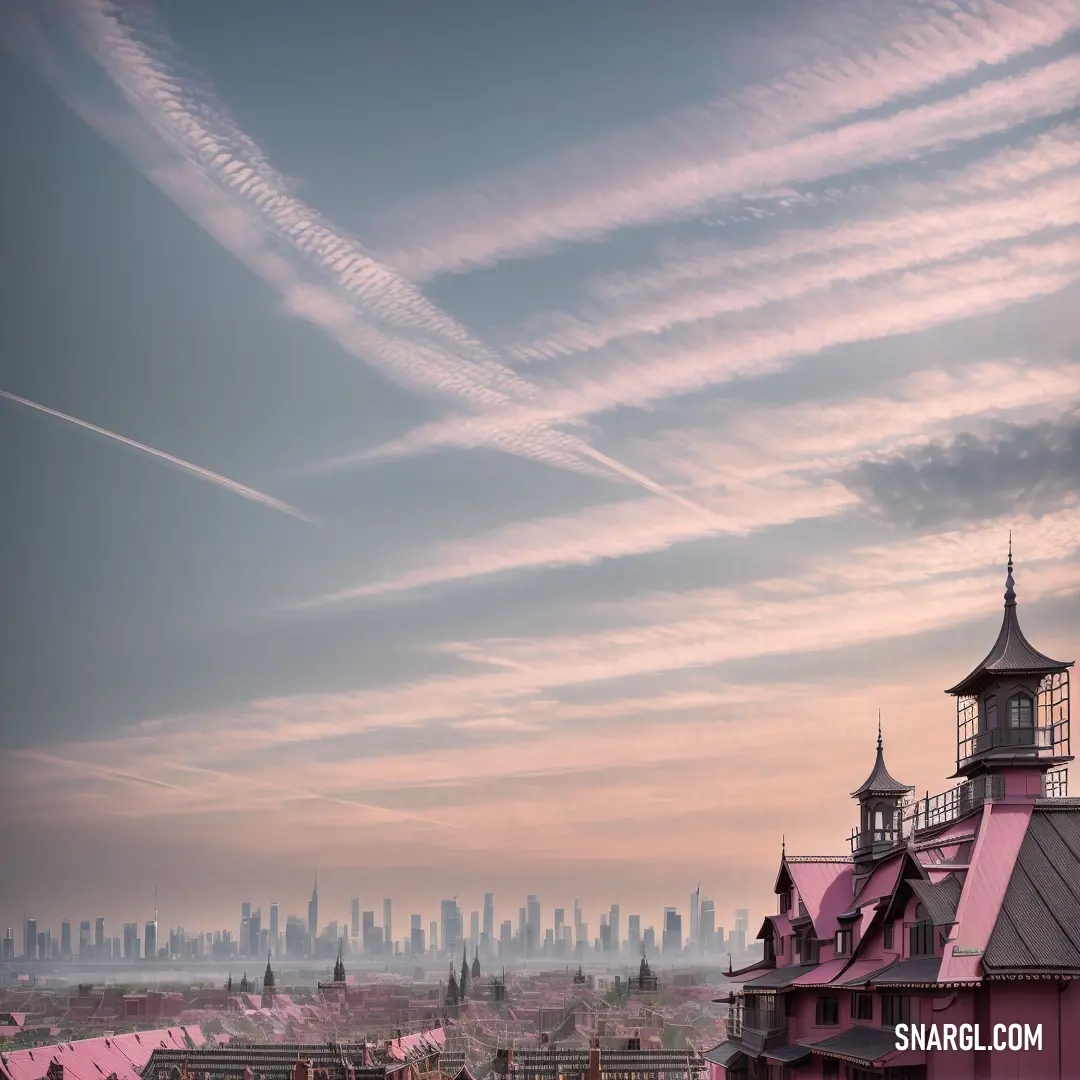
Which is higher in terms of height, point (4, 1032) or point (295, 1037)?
point (4, 1032)

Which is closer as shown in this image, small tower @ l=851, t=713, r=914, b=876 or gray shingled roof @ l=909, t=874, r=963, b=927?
gray shingled roof @ l=909, t=874, r=963, b=927

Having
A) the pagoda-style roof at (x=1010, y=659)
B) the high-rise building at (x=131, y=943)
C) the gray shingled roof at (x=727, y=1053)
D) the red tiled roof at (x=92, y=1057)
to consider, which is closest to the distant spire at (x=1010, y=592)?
the pagoda-style roof at (x=1010, y=659)

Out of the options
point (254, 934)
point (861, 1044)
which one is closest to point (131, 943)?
point (254, 934)

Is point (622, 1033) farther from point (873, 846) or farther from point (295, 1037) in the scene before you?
point (873, 846)

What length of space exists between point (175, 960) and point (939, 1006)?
14413 centimetres

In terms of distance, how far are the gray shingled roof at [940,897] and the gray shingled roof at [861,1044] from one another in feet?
12.3

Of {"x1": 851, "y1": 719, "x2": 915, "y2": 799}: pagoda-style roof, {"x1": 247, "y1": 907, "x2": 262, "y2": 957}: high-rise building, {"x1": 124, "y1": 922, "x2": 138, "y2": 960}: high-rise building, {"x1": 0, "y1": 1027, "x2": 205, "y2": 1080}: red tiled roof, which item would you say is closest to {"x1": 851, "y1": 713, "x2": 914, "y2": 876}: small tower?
{"x1": 851, "y1": 719, "x2": 915, "y2": 799}: pagoda-style roof

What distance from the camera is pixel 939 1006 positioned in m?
29.8

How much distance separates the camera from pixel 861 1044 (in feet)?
110

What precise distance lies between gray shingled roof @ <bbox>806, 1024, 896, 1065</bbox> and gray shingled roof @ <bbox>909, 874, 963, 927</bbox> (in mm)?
3736

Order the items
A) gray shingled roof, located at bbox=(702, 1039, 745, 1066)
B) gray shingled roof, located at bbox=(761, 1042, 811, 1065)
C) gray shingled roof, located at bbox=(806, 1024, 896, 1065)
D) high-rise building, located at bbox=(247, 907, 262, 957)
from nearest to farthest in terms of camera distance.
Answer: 1. gray shingled roof, located at bbox=(806, 1024, 896, 1065)
2. gray shingled roof, located at bbox=(761, 1042, 811, 1065)
3. gray shingled roof, located at bbox=(702, 1039, 745, 1066)
4. high-rise building, located at bbox=(247, 907, 262, 957)

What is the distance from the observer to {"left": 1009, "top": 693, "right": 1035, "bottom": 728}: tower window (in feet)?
117

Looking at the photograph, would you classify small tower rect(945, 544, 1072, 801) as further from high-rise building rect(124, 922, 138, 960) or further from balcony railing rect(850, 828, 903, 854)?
high-rise building rect(124, 922, 138, 960)

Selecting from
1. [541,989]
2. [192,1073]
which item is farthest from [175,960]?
[192,1073]
